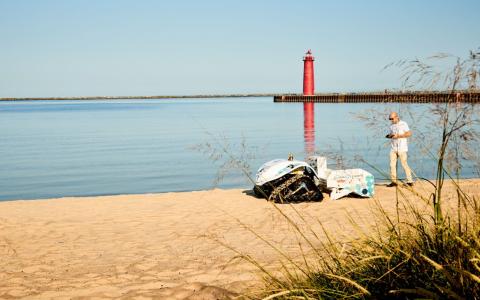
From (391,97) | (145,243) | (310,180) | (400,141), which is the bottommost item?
(145,243)

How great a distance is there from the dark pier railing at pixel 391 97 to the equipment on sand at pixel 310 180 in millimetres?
1637

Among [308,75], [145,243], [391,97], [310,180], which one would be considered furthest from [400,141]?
[308,75]

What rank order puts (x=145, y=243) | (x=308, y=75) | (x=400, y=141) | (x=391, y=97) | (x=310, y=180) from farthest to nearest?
(x=308, y=75), (x=400, y=141), (x=310, y=180), (x=145, y=243), (x=391, y=97)

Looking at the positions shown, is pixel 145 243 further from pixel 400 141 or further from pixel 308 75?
pixel 308 75

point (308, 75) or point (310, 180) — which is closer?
point (310, 180)

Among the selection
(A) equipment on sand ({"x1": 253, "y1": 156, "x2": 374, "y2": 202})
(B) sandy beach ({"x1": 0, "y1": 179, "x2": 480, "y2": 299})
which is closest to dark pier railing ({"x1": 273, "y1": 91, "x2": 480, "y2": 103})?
(B) sandy beach ({"x1": 0, "y1": 179, "x2": 480, "y2": 299})

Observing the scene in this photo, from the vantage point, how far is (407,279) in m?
2.76

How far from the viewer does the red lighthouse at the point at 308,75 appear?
72.6 meters

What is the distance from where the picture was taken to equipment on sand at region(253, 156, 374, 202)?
30.0 feet

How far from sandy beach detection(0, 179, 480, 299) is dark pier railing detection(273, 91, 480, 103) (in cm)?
79

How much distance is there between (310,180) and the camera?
930 cm

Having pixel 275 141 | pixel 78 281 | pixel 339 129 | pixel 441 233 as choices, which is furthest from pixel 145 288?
pixel 339 129

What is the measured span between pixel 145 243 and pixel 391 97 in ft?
14.0

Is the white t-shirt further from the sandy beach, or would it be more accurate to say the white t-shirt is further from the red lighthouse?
the red lighthouse
